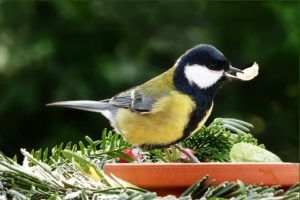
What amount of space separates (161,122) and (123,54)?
5.39 feet

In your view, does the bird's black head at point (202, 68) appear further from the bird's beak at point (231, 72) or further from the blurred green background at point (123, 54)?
the blurred green background at point (123, 54)

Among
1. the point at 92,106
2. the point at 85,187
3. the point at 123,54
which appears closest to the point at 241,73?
the point at 92,106

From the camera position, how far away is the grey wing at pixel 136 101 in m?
2.16

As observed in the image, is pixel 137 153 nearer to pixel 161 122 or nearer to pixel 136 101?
pixel 161 122

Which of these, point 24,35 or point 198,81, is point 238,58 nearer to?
point 24,35

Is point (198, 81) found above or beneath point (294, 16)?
→ beneath

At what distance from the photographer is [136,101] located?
2209 mm

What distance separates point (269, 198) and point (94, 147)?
0.56m

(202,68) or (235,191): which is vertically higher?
(202,68)

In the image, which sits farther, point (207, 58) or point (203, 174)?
point (207, 58)

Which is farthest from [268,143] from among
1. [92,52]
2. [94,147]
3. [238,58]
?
[94,147]

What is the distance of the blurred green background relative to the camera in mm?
3580

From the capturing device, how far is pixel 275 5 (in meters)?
3.76

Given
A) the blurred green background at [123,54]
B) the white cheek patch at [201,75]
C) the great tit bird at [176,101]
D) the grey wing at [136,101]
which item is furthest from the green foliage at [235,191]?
the blurred green background at [123,54]
